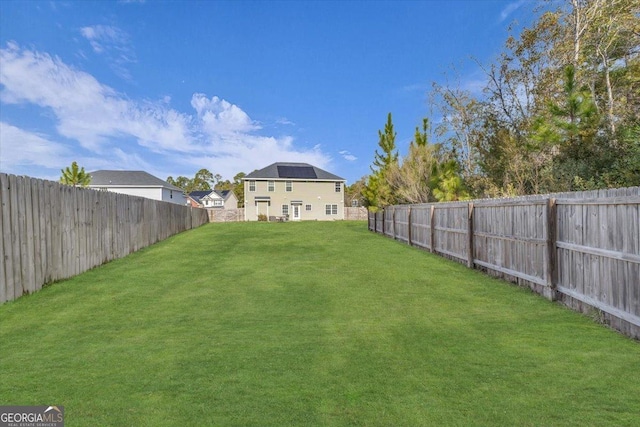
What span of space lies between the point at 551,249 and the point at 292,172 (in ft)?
123

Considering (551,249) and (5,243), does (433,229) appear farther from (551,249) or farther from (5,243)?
(5,243)

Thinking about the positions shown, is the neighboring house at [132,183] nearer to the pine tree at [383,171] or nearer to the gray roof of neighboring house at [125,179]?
the gray roof of neighboring house at [125,179]

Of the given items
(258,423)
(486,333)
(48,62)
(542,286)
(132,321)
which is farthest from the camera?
(48,62)

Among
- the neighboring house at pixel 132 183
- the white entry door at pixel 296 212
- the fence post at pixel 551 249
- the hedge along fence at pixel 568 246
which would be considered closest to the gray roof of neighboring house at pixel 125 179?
the neighboring house at pixel 132 183

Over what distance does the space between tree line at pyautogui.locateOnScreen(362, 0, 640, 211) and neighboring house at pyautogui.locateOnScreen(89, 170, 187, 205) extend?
2698cm

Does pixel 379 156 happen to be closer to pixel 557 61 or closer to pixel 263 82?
pixel 263 82

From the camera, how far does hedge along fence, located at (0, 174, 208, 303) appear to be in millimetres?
5711

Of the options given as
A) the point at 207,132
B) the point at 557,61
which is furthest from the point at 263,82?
the point at 557,61

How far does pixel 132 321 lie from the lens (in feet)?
15.6

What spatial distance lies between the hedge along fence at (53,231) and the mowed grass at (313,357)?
0.45 metres

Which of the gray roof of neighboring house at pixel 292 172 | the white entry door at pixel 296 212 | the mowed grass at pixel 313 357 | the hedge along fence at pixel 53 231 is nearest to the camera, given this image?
the mowed grass at pixel 313 357

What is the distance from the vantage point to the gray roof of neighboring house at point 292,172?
40969mm

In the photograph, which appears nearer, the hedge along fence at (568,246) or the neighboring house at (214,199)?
the hedge along fence at (568,246)

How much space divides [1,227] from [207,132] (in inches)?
972
